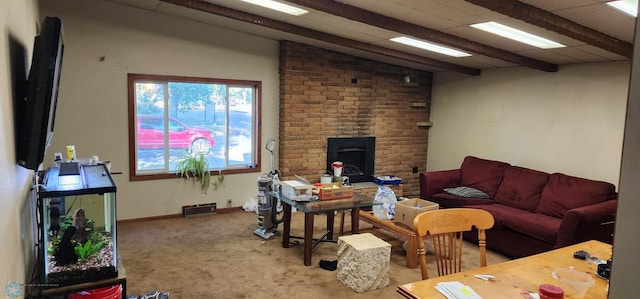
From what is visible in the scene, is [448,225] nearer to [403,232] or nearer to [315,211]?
[315,211]

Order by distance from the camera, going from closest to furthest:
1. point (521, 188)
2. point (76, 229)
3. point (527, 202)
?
point (76, 229), point (527, 202), point (521, 188)

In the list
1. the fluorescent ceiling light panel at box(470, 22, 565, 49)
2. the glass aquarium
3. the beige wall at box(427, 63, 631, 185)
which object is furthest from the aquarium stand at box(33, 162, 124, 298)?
the beige wall at box(427, 63, 631, 185)

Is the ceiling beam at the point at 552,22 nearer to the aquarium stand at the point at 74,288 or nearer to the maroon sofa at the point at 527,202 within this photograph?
the maroon sofa at the point at 527,202

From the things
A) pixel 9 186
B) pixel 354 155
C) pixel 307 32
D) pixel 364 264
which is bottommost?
pixel 364 264

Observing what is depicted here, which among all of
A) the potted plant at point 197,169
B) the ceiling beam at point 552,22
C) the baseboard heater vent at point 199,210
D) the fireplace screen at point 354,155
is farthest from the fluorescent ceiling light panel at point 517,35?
the baseboard heater vent at point 199,210

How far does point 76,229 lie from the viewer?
92.8 inches

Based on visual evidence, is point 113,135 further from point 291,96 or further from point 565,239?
point 565,239

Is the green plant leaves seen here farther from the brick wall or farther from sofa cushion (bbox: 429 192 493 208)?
sofa cushion (bbox: 429 192 493 208)

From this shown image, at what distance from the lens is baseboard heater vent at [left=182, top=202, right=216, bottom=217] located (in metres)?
5.41

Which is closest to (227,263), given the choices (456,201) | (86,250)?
(86,250)

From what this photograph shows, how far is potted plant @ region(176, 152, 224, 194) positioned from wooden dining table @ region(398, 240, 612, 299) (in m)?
4.10

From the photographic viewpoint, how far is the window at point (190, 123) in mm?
5129

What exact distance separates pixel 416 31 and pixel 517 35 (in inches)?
38.3

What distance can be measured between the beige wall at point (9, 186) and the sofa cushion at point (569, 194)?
180 inches
